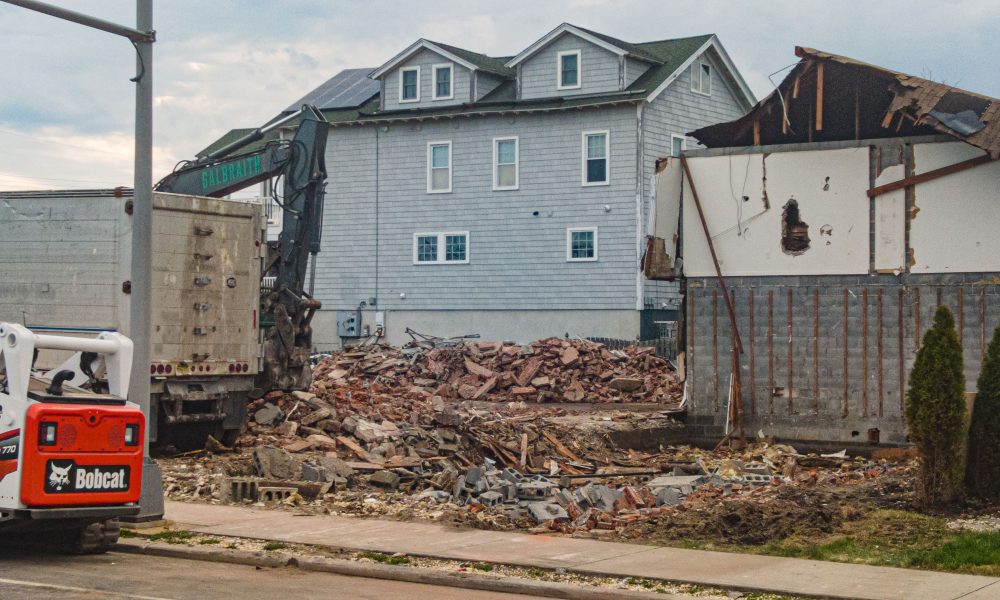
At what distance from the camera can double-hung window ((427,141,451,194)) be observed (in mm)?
42250

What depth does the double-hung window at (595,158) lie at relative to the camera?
3950 cm

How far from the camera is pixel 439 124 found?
139ft

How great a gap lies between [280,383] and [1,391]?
1062 cm

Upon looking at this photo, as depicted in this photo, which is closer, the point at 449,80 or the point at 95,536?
the point at 95,536

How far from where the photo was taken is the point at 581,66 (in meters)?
40.3

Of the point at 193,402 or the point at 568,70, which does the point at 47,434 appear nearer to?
the point at 193,402

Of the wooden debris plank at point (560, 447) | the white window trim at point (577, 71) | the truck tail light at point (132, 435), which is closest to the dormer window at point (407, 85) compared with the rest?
the white window trim at point (577, 71)

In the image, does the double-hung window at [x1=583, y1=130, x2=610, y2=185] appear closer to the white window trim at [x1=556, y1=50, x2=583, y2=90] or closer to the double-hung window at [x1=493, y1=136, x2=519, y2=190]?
the white window trim at [x1=556, y1=50, x2=583, y2=90]

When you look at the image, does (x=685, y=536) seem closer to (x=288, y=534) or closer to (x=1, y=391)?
(x=288, y=534)

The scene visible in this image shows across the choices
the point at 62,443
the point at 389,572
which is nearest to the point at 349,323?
the point at 389,572

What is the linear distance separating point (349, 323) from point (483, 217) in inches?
250

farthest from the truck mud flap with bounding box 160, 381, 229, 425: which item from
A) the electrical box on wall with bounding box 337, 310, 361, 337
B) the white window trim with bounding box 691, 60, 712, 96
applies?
the white window trim with bounding box 691, 60, 712, 96

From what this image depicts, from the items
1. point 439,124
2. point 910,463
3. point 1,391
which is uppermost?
point 439,124

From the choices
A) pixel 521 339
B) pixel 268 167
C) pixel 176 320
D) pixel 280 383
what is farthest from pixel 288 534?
pixel 521 339
